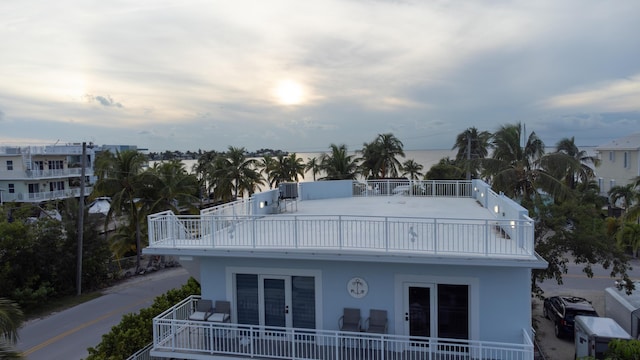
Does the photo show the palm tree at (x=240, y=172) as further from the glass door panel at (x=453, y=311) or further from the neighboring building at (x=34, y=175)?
the glass door panel at (x=453, y=311)

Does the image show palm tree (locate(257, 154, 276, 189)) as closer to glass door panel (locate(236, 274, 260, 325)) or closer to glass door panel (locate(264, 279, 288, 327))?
glass door panel (locate(236, 274, 260, 325))

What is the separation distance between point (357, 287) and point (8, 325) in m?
7.11

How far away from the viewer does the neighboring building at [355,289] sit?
854cm

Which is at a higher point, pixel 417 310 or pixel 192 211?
pixel 192 211

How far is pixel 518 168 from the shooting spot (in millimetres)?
19484

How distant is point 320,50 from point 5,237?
60.2ft

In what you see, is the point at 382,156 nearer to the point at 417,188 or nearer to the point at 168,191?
the point at 417,188

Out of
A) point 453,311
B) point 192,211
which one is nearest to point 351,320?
point 453,311

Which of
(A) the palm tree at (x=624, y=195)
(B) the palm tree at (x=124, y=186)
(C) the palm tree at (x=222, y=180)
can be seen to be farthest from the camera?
(C) the palm tree at (x=222, y=180)

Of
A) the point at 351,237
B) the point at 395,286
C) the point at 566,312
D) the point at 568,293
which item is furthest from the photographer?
the point at 568,293

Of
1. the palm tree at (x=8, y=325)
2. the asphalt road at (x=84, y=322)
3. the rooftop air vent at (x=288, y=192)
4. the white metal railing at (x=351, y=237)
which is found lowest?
the asphalt road at (x=84, y=322)

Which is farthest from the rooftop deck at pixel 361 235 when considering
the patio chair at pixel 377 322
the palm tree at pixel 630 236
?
the palm tree at pixel 630 236

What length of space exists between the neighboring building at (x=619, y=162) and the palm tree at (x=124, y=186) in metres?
42.3

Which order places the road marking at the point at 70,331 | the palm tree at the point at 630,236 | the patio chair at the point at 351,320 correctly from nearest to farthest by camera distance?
the patio chair at the point at 351,320
the road marking at the point at 70,331
the palm tree at the point at 630,236
